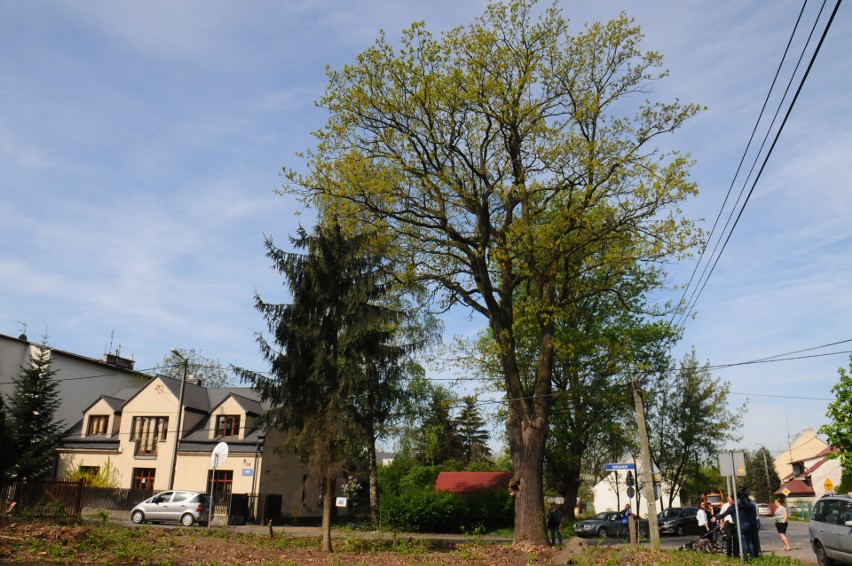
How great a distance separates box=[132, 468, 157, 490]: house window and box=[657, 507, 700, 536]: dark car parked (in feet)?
98.9

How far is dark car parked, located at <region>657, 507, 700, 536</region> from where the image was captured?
112 ft

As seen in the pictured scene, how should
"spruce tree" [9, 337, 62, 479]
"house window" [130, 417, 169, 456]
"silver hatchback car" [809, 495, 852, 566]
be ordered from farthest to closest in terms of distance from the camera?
"house window" [130, 417, 169, 456] < "spruce tree" [9, 337, 62, 479] < "silver hatchback car" [809, 495, 852, 566]

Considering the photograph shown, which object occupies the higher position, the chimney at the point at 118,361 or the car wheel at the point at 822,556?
the chimney at the point at 118,361

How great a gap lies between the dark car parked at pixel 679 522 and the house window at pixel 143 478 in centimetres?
3014

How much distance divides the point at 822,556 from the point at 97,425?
41.9m

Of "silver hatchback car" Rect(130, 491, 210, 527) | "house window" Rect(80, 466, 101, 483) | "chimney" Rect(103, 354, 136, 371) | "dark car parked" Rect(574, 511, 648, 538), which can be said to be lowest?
"dark car parked" Rect(574, 511, 648, 538)

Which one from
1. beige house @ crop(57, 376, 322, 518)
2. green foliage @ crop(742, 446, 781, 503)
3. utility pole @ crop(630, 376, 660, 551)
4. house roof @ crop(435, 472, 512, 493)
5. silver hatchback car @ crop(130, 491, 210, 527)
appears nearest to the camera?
utility pole @ crop(630, 376, 660, 551)

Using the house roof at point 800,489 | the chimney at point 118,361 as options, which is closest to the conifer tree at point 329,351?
the chimney at point 118,361

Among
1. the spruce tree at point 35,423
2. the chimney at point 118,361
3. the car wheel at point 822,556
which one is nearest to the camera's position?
the car wheel at point 822,556

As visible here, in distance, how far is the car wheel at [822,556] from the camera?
53.7 ft

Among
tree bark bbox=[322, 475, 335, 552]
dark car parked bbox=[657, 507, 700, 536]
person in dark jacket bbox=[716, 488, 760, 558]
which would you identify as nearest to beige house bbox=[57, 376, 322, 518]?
tree bark bbox=[322, 475, 335, 552]

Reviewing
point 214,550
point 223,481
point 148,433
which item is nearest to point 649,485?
point 214,550

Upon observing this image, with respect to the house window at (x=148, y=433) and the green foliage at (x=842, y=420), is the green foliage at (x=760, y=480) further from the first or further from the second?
the house window at (x=148, y=433)

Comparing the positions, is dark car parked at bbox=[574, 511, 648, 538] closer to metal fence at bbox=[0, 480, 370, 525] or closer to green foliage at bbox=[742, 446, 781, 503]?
metal fence at bbox=[0, 480, 370, 525]
